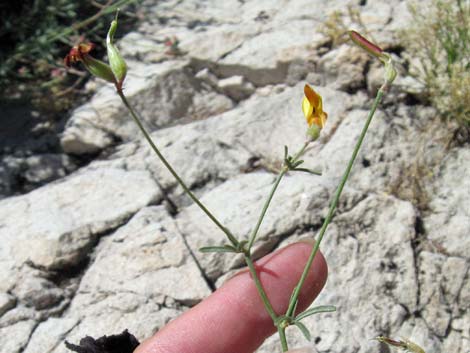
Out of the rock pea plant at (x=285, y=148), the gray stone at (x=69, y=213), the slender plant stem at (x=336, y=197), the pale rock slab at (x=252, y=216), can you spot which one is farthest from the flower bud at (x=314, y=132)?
the gray stone at (x=69, y=213)

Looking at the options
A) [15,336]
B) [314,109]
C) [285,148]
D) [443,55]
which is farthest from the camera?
[443,55]

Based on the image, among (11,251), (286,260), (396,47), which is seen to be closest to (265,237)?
(286,260)

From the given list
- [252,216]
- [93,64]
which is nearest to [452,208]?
[252,216]

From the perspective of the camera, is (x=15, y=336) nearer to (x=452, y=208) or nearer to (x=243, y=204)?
(x=243, y=204)

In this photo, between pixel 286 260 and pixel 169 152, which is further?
pixel 169 152

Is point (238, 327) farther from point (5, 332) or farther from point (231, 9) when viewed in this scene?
point (231, 9)

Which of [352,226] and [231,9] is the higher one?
[231,9]
